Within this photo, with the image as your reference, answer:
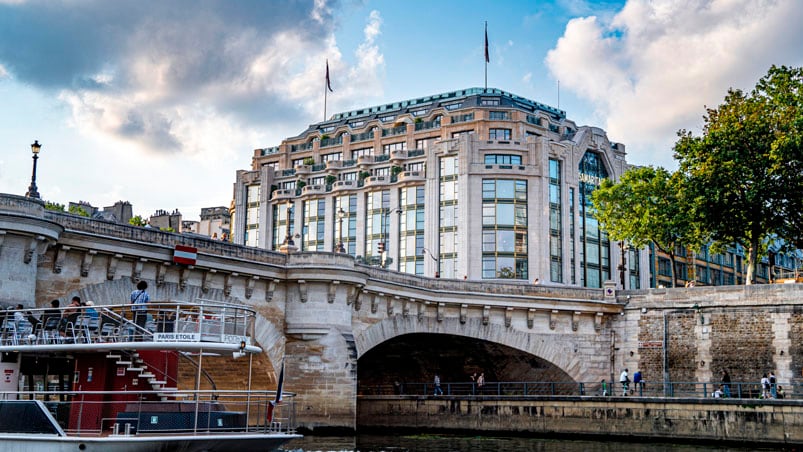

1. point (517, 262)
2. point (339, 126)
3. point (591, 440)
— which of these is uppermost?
point (339, 126)

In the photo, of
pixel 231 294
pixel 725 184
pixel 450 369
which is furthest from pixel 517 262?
pixel 231 294

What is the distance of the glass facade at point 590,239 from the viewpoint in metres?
90.0

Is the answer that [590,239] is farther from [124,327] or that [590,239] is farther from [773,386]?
[124,327]

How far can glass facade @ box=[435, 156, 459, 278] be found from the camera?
A: 86562 mm

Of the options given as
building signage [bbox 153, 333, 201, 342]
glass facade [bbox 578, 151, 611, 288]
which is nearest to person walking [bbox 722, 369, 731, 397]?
building signage [bbox 153, 333, 201, 342]

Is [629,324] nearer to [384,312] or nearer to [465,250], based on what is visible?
[384,312]

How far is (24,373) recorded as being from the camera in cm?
2819

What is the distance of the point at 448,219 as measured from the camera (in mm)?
87562

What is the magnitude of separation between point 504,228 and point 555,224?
4964mm

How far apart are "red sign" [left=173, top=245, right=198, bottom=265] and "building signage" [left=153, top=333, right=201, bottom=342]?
44.9 feet

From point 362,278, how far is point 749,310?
20.9 metres

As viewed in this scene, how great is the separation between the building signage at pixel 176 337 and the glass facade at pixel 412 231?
63.5 m

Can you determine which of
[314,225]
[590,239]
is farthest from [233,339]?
[314,225]

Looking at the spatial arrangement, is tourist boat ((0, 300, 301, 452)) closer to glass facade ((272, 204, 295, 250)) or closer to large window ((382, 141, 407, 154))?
glass facade ((272, 204, 295, 250))
